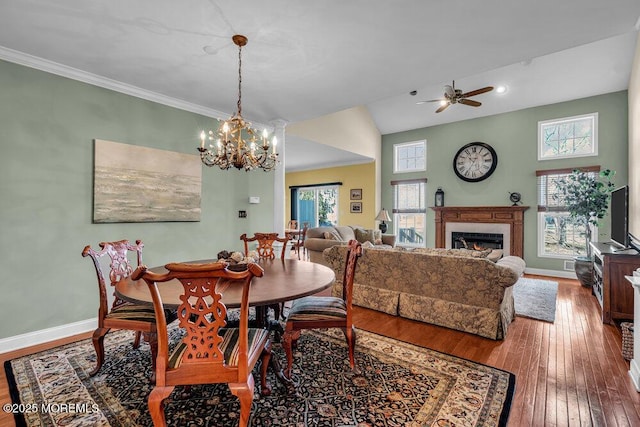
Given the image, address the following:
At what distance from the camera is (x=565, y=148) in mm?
5703

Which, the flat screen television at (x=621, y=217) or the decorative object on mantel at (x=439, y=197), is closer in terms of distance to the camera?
the flat screen television at (x=621, y=217)

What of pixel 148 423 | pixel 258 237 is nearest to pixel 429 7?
pixel 258 237

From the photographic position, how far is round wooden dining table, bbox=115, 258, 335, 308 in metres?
1.64

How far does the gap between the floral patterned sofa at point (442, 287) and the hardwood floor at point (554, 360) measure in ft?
0.37

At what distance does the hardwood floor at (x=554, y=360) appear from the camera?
178 centimetres

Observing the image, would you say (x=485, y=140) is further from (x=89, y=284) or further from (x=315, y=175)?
(x=89, y=284)

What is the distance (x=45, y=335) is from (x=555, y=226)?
308 inches

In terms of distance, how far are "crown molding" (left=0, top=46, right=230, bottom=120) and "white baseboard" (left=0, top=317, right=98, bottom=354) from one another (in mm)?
2463

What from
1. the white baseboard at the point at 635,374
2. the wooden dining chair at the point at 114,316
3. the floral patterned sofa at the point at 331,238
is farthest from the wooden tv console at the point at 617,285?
the wooden dining chair at the point at 114,316

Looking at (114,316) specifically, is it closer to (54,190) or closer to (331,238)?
(54,190)

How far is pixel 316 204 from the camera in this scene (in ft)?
31.0

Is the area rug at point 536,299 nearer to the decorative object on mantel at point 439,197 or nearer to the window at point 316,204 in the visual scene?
the decorative object on mantel at point 439,197

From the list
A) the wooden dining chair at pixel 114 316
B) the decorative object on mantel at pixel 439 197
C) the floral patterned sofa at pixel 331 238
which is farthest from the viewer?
the decorative object on mantel at pixel 439 197

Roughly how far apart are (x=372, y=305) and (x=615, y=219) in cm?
338
